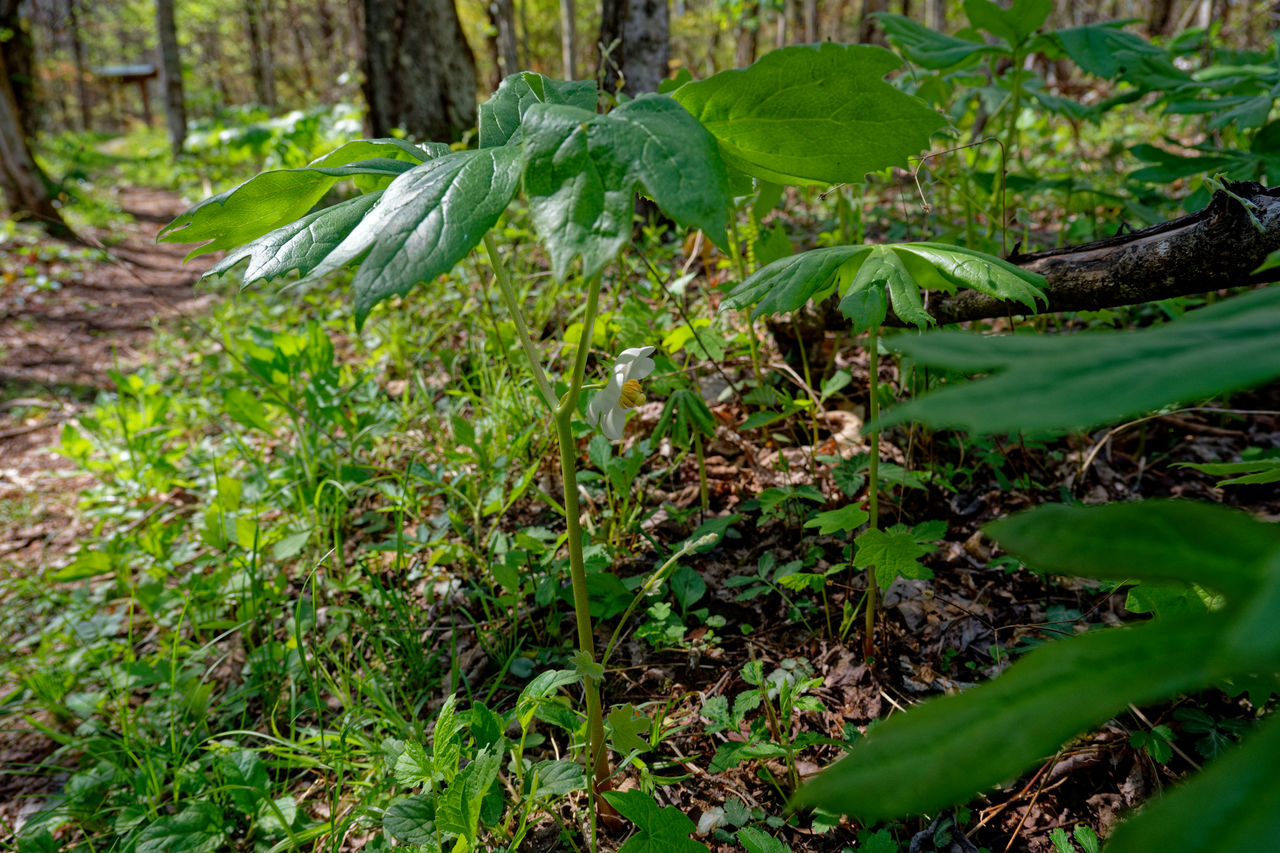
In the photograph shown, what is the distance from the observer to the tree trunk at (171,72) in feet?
38.0

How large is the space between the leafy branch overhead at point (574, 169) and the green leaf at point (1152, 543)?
1.14 ft

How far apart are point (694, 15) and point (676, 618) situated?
1020 cm

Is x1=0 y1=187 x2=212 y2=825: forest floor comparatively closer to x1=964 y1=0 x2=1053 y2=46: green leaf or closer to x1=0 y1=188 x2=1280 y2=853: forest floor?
x1=0 y1=188 x2=1280 y2=853: forest floor

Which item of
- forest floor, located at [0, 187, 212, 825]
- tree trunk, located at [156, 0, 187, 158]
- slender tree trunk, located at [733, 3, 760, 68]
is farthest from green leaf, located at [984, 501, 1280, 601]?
tree trunk, located at [156, 0, 187, 158]

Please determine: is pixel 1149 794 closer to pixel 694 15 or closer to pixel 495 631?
pixel 495 631

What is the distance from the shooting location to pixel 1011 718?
0.37 m

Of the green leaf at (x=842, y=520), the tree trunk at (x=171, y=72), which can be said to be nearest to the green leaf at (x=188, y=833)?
the green leaf at (x=842, y=520)

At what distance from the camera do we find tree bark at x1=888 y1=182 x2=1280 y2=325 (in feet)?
3.33

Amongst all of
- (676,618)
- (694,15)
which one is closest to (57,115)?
(694,15)

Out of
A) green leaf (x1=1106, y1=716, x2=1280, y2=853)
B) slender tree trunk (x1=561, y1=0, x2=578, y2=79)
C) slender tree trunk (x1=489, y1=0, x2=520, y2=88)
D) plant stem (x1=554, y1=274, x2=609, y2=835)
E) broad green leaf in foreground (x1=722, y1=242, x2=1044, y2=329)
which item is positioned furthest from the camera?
slender tree trunk (x1=489, y1=0, x2=520, y2=88)

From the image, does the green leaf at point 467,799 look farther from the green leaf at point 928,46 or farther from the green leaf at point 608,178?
the green leaf at point 928,46

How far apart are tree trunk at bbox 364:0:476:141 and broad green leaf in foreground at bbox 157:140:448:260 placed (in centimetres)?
456

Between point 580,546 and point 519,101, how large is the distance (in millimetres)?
563

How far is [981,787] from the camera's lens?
1.08 feet
